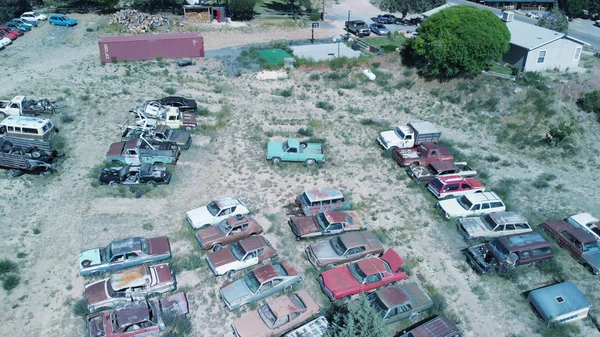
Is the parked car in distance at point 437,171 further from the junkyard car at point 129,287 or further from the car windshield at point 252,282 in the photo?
the junkyard car at point 129,287

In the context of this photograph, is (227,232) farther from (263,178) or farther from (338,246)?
(263,178)

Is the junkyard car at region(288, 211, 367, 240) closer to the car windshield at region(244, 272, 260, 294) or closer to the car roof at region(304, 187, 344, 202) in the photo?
the car roof at region(304, 187, 344, 202)

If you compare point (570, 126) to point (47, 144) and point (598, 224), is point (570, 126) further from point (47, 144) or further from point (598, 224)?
point (47, 144)

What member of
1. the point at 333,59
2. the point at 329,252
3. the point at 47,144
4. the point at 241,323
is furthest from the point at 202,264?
the point at 333,59

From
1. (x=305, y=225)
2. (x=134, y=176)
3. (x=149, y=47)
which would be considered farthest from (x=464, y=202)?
(x=149, y=47)

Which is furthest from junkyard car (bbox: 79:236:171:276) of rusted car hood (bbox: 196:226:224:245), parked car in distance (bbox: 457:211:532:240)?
parked car in distance (bbox: 457:211:532:240)
